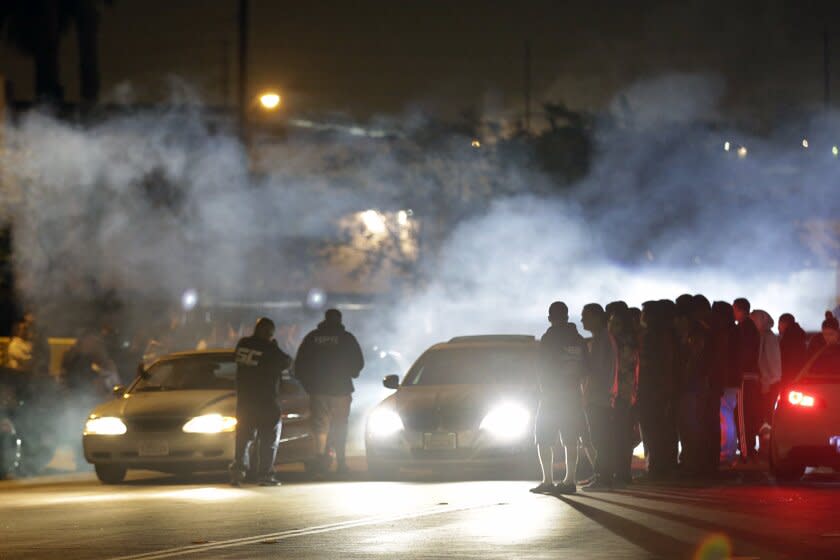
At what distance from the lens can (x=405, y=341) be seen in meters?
29.6

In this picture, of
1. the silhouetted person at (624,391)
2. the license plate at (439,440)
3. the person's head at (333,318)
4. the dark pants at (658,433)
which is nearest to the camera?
the silhouetted person at (624,391)

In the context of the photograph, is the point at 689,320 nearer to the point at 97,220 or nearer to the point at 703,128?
the point at 97,220

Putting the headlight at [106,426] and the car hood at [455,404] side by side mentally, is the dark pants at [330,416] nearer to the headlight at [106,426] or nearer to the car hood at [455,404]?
the car hood at [455,404]

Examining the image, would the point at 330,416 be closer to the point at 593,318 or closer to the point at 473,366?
the point at 473,366

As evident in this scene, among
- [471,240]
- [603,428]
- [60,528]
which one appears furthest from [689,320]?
[471,240]

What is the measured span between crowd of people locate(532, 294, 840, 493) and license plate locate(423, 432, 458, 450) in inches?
56.5

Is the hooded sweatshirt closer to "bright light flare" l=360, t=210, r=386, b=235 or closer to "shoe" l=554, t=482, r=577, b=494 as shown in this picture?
"shoe" l=554, t=482, r=577, b=494

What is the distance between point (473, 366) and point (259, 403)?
9.11 ft

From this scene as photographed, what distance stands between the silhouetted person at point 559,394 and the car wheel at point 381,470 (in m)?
2.60

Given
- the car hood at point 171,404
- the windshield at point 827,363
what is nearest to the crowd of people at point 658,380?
the windshield at point 827,363

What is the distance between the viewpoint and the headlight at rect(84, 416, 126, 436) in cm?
1761

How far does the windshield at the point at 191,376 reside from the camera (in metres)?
18.9

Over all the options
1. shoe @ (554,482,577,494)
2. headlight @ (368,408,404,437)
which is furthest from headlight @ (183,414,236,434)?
shoe @ (554,482,577,494)

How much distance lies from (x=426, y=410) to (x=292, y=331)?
10.3 meters
